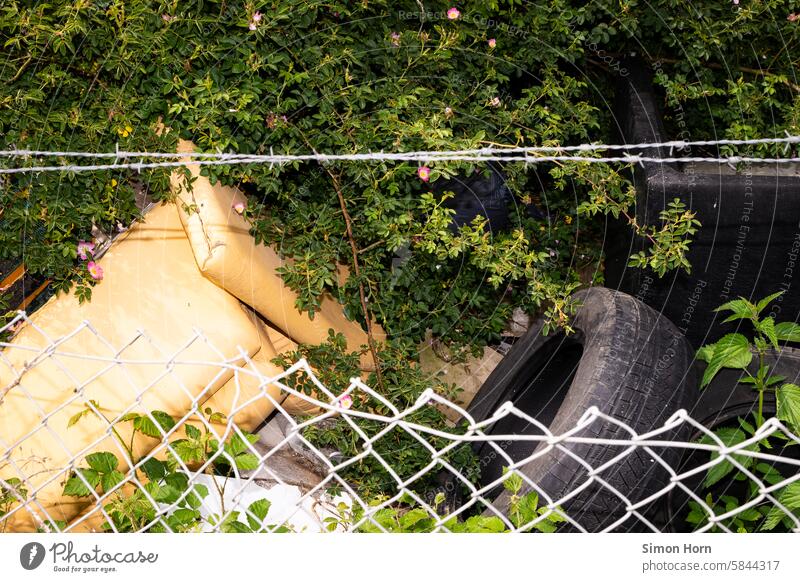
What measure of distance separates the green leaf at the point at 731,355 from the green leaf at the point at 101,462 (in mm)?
1566

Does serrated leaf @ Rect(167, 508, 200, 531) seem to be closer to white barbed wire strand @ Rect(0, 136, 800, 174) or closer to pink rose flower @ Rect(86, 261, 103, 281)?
white barbed wire strand @ Rect(0, 136, 800, 174)

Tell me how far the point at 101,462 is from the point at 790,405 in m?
1.66

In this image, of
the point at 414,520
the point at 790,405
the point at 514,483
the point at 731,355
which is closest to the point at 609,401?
the point at 731,355

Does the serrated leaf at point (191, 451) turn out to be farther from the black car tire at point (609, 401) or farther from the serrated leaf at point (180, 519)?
the black car tire at point (609, 401)

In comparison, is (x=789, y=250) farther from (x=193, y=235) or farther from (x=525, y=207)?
(x=193, y=235)

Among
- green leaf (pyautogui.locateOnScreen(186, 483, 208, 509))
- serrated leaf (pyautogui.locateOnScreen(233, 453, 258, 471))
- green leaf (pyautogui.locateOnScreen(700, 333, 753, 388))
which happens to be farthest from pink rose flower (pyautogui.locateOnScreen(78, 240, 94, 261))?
green leaf (pyautogui.locateOnScreen(700, 333, 753, 388))

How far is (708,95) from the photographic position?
293 cm

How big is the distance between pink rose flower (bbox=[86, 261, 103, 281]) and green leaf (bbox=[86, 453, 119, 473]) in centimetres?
99

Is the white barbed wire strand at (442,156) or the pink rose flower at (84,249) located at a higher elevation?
the pink rose flower at (84,249)

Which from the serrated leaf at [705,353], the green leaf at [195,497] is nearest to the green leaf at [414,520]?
the green leaf at [195,497]

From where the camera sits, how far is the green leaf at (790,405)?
72.6 inches

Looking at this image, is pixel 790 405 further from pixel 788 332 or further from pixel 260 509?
pixel 260 509
